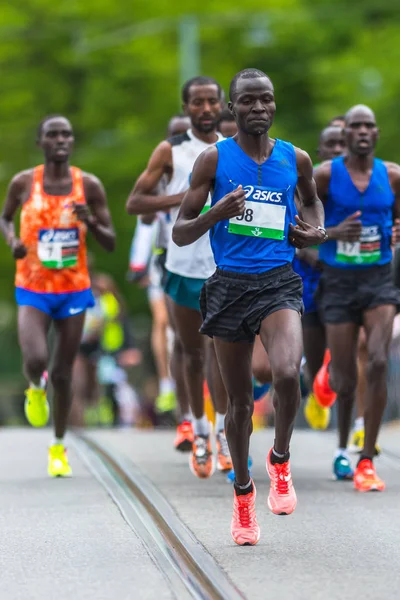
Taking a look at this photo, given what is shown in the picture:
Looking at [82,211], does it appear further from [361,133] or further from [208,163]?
[208,163]

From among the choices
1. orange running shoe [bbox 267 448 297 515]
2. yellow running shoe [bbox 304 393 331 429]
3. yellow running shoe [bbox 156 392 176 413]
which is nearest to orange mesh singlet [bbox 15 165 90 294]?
yellow running shoe [bbox 304 393 331 429]

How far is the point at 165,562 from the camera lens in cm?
752

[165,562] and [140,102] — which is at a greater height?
[140,102]

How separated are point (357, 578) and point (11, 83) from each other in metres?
28.2

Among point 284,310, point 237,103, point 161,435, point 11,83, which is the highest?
point 11,83

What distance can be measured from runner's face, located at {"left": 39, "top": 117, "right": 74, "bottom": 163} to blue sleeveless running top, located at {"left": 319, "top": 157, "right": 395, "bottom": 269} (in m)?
1.84

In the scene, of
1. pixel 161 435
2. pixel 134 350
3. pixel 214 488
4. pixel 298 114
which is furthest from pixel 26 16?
pixel 214 488

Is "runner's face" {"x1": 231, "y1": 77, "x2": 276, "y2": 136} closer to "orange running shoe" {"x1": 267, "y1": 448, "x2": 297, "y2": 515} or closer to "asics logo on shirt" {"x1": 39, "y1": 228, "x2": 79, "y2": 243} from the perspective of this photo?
"orange running shoe" {"x1": 267, "y1": 448, "x2": 297, "y2": 515}

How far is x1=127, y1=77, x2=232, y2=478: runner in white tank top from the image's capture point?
1077 centimetres

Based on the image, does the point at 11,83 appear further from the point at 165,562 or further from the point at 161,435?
the point at 165,562

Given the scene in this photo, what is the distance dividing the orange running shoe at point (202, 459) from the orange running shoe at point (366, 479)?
38.6 inches

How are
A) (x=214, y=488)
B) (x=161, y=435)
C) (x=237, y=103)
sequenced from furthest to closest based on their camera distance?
(x=161, y=435)
(x=214, y=488)
(x=237, y=103)

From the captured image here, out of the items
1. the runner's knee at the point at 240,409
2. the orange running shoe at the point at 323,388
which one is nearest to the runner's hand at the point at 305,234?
the runner's knee at the point at 240,409

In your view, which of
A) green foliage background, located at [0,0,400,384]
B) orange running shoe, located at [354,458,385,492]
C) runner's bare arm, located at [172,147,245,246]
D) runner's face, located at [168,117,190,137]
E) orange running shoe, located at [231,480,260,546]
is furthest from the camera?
green foliage background, located at [0,0,400,384]
